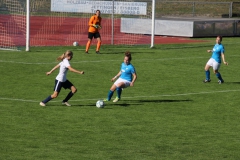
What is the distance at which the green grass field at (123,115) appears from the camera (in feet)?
52.6

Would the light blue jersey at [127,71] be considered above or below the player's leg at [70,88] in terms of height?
above

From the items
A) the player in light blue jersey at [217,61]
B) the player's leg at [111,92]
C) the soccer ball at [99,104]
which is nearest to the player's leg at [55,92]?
the soccer ball at [99,104]

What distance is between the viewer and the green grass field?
1603 centimetres

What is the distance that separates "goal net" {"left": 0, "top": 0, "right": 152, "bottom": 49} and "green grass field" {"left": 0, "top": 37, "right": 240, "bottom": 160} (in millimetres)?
10026

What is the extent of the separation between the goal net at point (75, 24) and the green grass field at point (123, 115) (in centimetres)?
1003

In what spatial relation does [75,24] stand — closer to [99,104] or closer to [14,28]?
[14,28]

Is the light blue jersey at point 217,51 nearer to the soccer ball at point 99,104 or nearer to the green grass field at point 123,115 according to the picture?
the green grass field at point 123,115

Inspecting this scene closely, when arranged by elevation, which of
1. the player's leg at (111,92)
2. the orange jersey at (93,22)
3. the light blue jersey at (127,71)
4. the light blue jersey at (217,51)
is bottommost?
the player's leg at (111,92)

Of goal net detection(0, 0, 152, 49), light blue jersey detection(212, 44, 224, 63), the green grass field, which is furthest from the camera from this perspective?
goal net detection(0, 0, 152, 49)

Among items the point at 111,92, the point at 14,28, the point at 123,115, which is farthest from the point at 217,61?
the point at 14,28

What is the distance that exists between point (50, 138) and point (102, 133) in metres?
1.43

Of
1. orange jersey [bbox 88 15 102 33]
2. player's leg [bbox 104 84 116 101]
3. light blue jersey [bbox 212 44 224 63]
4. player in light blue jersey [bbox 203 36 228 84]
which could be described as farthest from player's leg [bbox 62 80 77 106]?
orange jersey [bbox 88 15 102 33]

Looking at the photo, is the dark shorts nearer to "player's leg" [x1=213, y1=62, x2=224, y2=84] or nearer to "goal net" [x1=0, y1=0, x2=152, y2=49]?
"player's leg" [x1=213, y1=62, x2=224, y2=84]

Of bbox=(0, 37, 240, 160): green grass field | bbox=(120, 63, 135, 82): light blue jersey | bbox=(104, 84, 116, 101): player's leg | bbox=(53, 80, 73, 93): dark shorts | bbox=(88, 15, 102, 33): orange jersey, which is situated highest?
bbox=(88, 15, 102, 33): orange jersey
